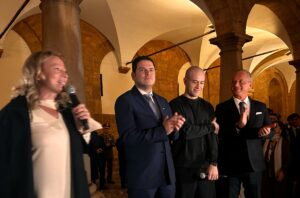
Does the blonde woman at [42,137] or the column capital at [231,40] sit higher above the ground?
the column capital at [231,40]

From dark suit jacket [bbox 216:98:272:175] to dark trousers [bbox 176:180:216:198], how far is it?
443 millimetres

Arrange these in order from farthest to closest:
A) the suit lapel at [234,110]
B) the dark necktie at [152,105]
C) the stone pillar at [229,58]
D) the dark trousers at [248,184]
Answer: the stone pillar at [229,58] < the suit lapel at [234,110] < the dark trousers at [248,184] < the dark necktie at [152,105]

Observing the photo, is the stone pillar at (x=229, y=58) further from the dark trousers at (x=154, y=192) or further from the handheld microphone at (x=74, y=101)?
→ the handheld microphone at (x=74, y=101)

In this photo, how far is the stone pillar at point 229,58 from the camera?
868 cm

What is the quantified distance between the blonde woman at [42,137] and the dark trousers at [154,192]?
0.61m

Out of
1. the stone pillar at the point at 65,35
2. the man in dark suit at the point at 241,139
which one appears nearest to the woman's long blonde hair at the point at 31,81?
the man in dark suit at the point at 241,139

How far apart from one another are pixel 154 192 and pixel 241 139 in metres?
1.21

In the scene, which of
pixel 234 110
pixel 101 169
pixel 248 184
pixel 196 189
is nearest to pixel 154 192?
pixel 196 189

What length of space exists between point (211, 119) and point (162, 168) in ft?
2.63

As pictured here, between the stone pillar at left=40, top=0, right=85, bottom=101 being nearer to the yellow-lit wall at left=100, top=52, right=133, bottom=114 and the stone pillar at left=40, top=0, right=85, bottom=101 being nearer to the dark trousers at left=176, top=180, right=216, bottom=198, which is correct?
the dark trousers at left=176, top=180, right=216, bottom=198

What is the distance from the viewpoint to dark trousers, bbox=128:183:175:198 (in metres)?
2.73

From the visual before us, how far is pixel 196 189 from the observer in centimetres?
317

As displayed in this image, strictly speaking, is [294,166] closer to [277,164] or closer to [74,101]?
[277,164]

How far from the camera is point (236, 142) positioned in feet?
11.8
